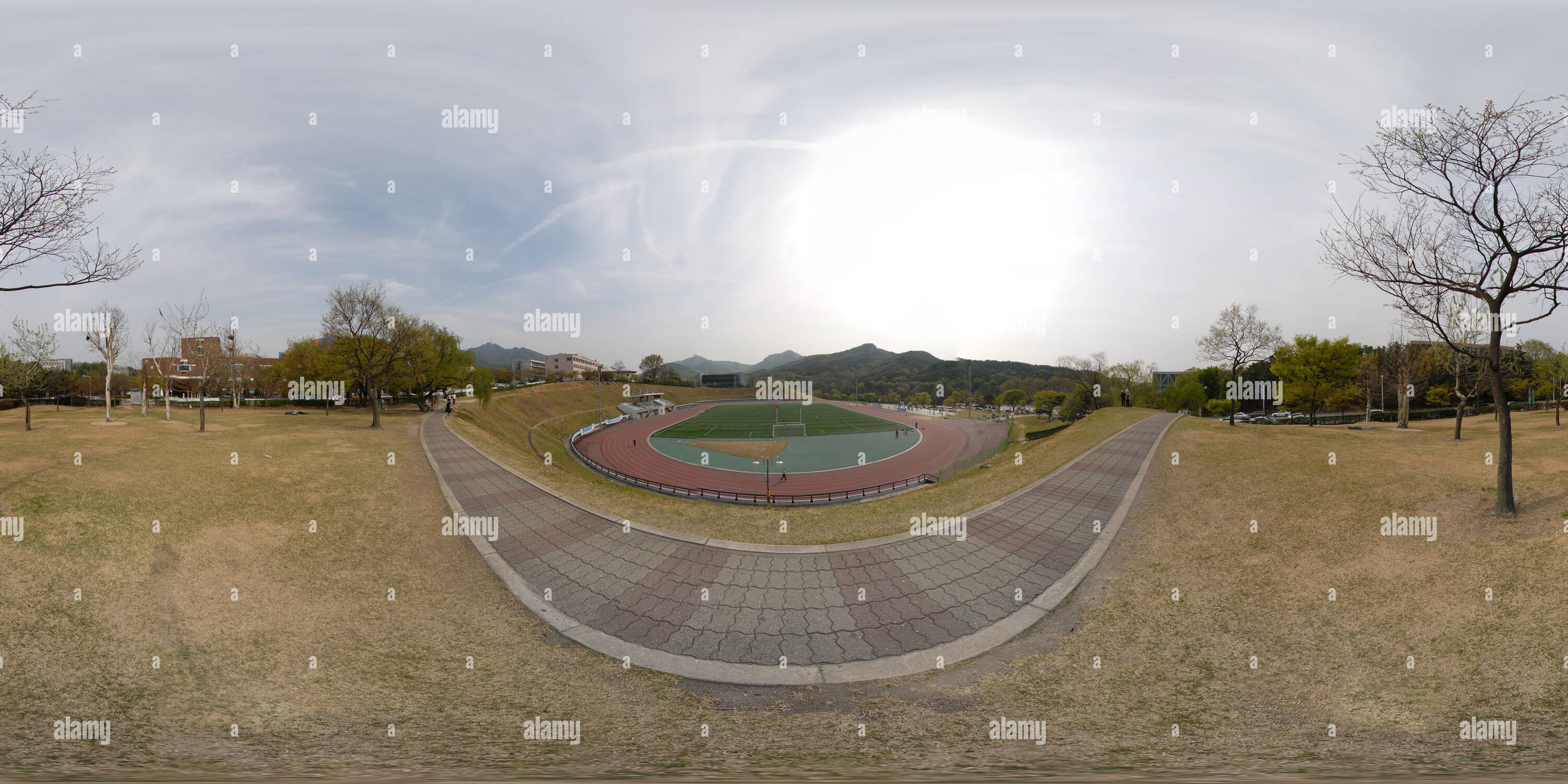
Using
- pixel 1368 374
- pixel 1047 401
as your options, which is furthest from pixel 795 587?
pixel 1368 374

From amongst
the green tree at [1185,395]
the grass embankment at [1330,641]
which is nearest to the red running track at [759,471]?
the grass embankment at [1330,641]

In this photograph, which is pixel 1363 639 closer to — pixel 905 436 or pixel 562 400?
pixel 905 436

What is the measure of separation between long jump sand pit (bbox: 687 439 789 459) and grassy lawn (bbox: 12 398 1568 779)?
3028cm

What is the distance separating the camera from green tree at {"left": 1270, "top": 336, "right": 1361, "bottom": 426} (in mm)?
38719

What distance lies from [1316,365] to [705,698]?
57.0 meters

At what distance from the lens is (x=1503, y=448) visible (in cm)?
852

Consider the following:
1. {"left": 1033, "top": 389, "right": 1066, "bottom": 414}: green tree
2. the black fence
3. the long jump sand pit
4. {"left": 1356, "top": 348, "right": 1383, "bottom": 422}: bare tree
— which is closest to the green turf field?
the long jump sand pit

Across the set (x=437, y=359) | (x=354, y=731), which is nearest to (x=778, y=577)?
(x=354, y=731)

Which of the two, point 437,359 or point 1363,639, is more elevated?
point 437,359

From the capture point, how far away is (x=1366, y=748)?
4.64 m

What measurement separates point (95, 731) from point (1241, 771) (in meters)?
11.9

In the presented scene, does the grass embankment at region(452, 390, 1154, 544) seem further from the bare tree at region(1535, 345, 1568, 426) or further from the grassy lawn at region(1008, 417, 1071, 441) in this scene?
the bare tree at region(1535, 345, 1568, 426)

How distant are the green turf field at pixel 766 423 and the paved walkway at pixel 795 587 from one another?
1534 inches

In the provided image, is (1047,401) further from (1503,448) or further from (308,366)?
(308,366)
